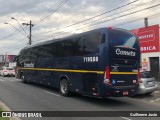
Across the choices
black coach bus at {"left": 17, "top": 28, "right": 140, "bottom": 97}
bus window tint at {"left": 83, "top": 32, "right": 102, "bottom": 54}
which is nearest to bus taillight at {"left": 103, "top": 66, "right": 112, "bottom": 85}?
black coach bus at {"left": 17, "top": 28, "right": 140, "bottom": 97}

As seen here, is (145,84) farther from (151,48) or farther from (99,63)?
(151,48)

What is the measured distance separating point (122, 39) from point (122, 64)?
1157mm

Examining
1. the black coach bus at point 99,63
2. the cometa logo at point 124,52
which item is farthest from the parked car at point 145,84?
the cometa logo at point 124,52

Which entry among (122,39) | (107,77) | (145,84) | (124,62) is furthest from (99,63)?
(145,84)

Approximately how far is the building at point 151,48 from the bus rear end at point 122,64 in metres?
12.5

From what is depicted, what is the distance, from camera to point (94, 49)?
1285cm

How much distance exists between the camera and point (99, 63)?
489 inches

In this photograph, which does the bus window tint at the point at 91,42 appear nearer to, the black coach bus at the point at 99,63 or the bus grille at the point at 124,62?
the black coach bus at the point at 99,63

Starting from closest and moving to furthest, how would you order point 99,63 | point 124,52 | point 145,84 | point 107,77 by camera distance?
point 107,77
point 99,63
point 124,52
point 145,84

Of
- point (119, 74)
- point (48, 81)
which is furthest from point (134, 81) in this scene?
point (48, 81)

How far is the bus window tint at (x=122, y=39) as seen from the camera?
1274cm

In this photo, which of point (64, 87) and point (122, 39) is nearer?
point (122, 39)

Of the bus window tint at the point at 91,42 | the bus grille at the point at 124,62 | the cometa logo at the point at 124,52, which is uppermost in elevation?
the bus window tint at the point at 91,42

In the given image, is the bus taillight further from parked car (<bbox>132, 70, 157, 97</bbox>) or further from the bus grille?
parked car (<bbox>132, 70, 157, 97</bbox>)
